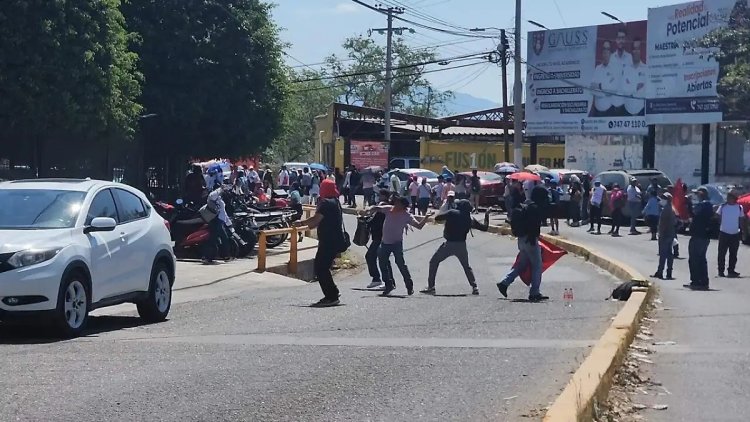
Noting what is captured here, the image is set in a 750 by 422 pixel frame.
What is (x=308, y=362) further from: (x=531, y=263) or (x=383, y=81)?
(x=383, y=81)

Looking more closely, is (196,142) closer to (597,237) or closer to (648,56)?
(597,237)

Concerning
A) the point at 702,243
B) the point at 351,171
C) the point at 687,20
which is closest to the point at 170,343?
the point at 702,243

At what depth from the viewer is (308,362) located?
35.1 ft

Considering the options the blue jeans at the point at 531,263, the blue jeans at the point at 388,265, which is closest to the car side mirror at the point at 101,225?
the blue jeans at the point at 388,265

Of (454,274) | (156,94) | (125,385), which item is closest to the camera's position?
(125,385)

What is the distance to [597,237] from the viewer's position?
3388 cm

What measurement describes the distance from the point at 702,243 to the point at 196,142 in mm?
18564

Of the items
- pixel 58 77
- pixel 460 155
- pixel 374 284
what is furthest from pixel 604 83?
pixel 374 284

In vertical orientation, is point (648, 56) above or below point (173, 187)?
above

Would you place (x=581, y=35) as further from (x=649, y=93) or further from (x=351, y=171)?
(x=351, y=171)

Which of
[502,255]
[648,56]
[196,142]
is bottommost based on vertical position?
[502,255]

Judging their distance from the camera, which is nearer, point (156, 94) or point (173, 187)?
point (156, 94)

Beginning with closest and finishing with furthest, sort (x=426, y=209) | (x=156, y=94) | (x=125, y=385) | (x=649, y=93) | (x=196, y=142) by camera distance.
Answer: (x=125, y=385) → (x=156, y=94) → (x=196, y=142) → (x=426, y=209) → (x=649, y=93)

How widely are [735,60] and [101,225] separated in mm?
32562
